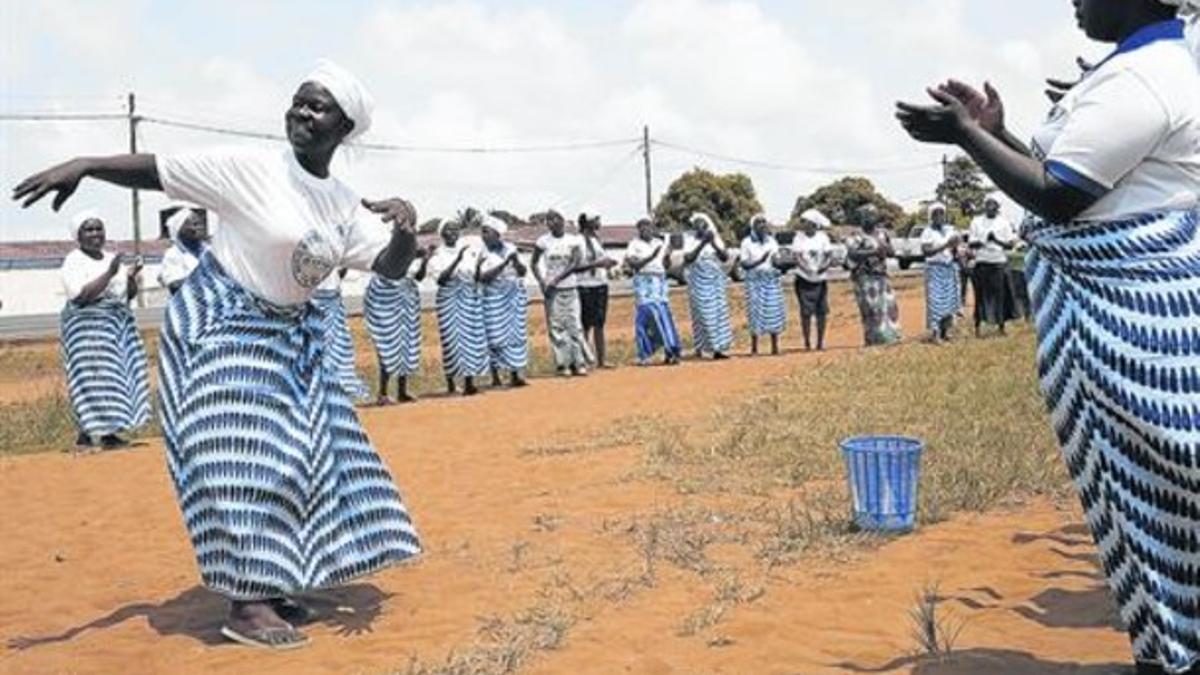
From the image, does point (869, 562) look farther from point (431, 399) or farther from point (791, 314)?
point (791, 314)

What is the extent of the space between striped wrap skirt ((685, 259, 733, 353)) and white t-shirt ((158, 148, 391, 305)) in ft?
38.8

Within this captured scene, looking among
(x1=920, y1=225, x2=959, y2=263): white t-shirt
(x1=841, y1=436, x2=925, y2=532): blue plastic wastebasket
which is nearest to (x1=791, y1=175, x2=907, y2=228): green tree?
(x1=920, y1=225, x2=959, y2=263): white t-shirt

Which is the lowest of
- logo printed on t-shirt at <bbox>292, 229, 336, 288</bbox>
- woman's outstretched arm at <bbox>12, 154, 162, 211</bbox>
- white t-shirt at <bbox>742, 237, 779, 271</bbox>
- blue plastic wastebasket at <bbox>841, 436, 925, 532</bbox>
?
blue plastic wastebasket at <bbox>841, 436, 925, 532</bbox>

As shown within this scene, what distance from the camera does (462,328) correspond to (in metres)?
13.8

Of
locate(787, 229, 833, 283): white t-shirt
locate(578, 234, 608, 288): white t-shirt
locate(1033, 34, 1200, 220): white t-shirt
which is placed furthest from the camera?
locate(787, 229, 833, 283): white t-shirt

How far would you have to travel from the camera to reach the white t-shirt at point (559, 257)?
14.8 m

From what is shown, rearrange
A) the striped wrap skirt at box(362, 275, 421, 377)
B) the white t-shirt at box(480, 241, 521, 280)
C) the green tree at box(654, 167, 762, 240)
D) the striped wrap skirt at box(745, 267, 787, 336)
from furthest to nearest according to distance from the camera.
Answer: the green tree at box(654, 167, 762, 240)
the striped wrap skirt at box(745, 267, 787, 336)
the white t-shirt at box(480, 241, 521, 280)
the striped wrap skirt at box(362, 275, 421, 377)

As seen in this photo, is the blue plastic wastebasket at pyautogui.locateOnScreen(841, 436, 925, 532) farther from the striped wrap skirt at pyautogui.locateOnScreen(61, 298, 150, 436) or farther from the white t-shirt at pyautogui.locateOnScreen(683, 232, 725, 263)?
the white t-shirt at pyautogui.locateOnScreen(683, 232, 725, 263)

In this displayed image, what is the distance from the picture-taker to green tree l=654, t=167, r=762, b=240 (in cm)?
5522

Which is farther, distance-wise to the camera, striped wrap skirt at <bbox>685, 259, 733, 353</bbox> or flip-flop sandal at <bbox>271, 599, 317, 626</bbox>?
striped wrap skirt at <bbox>685, 259, 733, 353</bbox>

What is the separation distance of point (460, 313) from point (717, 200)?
42.8 metres

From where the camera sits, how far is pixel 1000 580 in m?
4.98

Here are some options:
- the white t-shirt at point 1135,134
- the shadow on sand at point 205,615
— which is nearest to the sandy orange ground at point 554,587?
the shadow on sand at point 205,615

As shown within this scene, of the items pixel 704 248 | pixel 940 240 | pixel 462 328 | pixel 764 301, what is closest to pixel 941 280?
pixel 940 240
